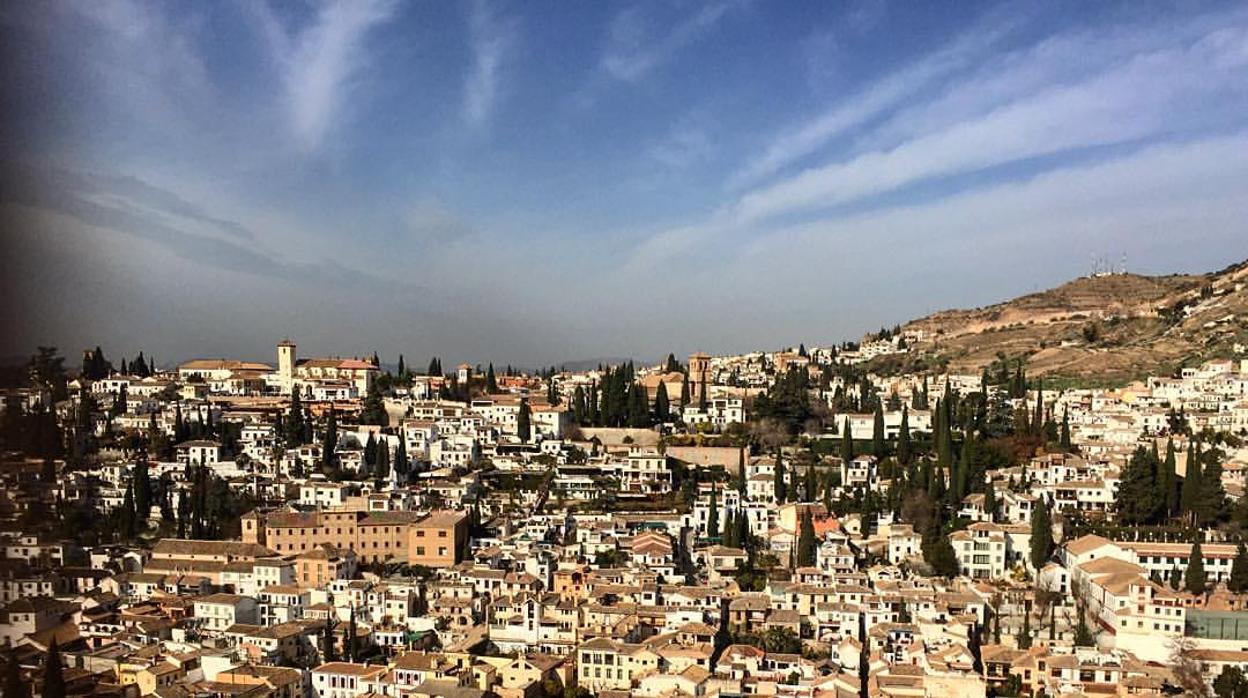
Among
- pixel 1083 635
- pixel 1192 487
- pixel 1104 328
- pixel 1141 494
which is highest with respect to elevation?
pixel 1104 328

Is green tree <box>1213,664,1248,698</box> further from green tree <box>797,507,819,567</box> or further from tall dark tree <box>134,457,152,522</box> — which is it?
tall dark tree <box>134,457,152,522</box>

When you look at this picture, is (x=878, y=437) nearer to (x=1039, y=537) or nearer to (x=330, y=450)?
(x=1039, y=537)

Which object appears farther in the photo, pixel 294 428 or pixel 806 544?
pixel 294 428

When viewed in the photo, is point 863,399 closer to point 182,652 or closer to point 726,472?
point 726,472

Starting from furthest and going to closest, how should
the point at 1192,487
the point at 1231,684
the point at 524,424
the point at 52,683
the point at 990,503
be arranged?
the point at 524,424 → the point at 990,503 → the point at 1192,487 → the point at 1231,684 → the point at 52,683

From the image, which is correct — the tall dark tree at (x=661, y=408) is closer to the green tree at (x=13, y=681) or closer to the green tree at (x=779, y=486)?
the green tree at (x=779, y=486)

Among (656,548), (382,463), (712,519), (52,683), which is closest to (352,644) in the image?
(656,548)

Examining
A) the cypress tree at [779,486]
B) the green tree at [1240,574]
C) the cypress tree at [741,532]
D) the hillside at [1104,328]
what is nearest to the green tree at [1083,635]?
the green tree at [1240,574]
